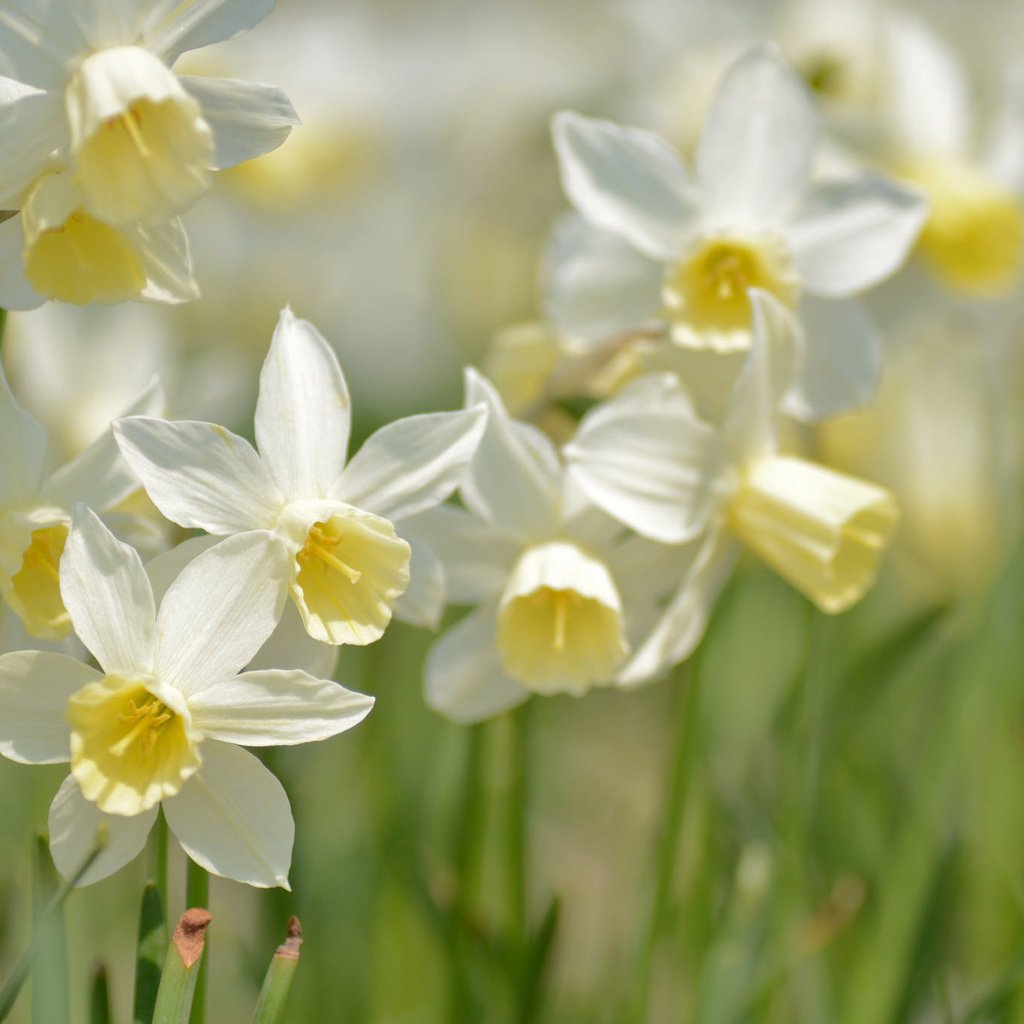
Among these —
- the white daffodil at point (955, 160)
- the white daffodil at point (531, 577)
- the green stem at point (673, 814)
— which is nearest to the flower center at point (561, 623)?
the white daffodil at point (531, 577)

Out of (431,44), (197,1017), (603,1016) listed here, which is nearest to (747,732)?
(603,1016)

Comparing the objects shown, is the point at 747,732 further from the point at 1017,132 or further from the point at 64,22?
the point at 64,22

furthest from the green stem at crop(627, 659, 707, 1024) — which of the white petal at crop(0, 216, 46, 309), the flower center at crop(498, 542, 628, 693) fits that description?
the white petal at crop(0, 216, 46, 309)

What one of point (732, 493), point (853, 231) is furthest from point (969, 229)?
point (732, 493)

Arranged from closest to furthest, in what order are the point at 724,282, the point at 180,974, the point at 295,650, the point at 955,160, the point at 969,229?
the point at 180,974 < the point at 295,650 < the point at 724,282 < the point at 969,229 < the point at 955,160

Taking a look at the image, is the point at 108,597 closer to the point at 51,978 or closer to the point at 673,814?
the point at 51,978

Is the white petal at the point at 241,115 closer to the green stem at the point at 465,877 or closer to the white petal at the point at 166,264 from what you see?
the white petal at the point at 166,264

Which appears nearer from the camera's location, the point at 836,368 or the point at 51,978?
the point at 51,978
